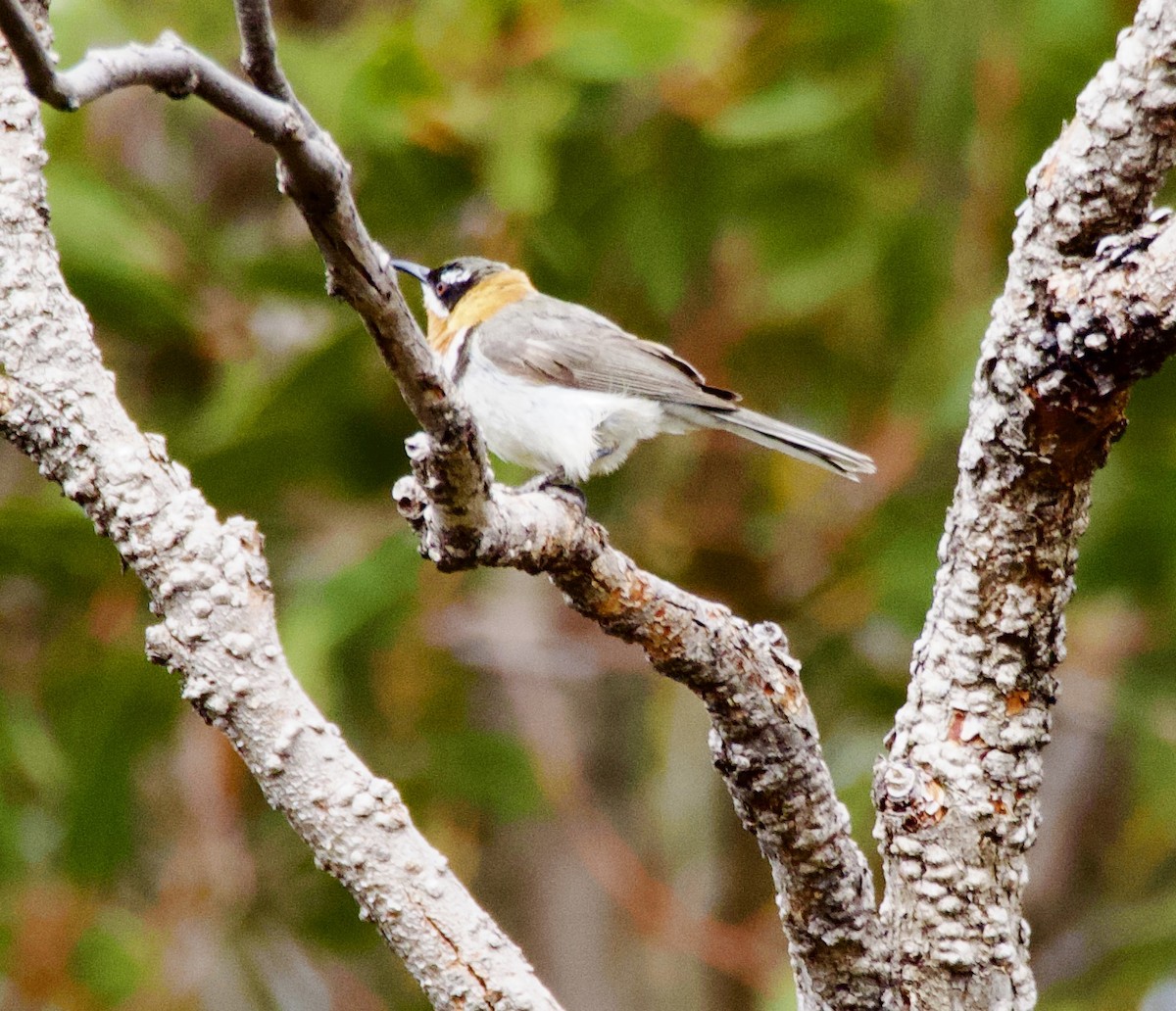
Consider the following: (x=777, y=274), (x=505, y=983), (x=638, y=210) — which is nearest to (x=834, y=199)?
(x=777, y=274)

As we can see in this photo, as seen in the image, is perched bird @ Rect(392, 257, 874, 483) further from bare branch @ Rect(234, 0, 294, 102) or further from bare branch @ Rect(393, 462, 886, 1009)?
bare branch @ Rect(234, 0, 294, 102)

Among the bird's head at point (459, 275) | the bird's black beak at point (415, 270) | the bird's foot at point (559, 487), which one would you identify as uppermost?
the bird's head at point (459, 275)

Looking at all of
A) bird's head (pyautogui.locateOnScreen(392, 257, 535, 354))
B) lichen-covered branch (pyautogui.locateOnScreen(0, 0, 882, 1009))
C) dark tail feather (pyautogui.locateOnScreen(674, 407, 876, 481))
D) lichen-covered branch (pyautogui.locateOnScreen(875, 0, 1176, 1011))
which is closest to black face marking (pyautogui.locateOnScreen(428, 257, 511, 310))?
bird's head (pyautogui.locateOnScreen(392, 257, 535, 354))

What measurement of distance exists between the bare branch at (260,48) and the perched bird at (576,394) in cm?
256

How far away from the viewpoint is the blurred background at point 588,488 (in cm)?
534

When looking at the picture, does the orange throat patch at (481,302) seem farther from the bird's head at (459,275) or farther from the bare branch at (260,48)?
the bare branch at (260,48)

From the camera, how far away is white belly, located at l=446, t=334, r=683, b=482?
427 centimetres

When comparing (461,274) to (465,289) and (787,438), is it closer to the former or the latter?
(465,289)

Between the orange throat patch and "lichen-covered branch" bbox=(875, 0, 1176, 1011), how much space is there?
2.78 meters

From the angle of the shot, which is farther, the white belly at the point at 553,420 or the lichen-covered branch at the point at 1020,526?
the white belly at the point at 553,420

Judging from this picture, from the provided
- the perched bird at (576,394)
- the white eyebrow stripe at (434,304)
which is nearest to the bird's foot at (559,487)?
the perched bird at (576,394)

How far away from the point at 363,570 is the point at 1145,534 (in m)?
2.96

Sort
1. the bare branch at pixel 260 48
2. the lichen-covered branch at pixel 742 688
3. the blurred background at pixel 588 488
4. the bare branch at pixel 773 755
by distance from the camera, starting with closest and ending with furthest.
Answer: the bare branch at pixel 260 48 → the lichen-covered branch at pixel 742 688 → the bare branch at pixel 773 755 → the blurred background at pixel 588 488

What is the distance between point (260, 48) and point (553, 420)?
2893 mm
